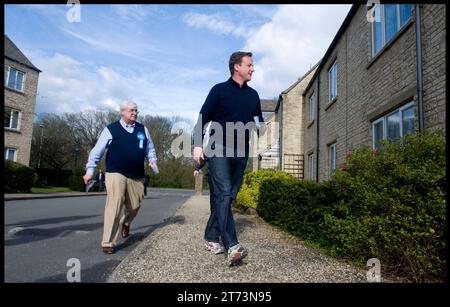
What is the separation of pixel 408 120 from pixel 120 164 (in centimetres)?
477

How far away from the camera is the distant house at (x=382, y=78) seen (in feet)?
15.2

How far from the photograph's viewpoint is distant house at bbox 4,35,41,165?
71.1 ft

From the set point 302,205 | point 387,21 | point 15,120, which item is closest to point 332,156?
point 387,21

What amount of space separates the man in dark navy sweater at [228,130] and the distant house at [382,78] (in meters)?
1.59

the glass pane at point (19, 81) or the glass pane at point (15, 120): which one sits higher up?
the glass pane at point (19, 81)

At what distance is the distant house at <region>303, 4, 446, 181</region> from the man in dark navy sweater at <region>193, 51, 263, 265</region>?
1.59 meters

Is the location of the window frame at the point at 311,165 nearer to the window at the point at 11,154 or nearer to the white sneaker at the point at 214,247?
the white sneaker at the point at 214,247

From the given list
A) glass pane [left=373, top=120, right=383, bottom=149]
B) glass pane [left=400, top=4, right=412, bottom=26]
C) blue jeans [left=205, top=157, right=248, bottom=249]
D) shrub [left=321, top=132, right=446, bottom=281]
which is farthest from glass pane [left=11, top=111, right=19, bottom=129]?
shrub [left=321, top=132, right=446, bottom=281]

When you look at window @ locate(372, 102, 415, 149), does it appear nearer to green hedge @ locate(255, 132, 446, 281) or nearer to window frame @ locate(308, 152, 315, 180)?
green hedge @ locate(255, 132, 446, 281)

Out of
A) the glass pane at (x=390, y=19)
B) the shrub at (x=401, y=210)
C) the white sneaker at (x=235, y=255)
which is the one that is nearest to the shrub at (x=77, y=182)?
the glass pane at (x=390, y=19)

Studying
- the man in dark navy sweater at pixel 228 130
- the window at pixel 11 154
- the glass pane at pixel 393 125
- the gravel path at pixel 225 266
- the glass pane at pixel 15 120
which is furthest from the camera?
the window at pixel 11 154

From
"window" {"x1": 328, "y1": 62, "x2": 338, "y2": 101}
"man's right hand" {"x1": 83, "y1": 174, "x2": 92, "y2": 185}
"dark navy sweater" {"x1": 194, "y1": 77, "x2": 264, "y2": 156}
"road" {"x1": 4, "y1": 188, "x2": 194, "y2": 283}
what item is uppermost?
"window" {"x1": 328, "y1": 62, "x2": 338, "y2": 101}
